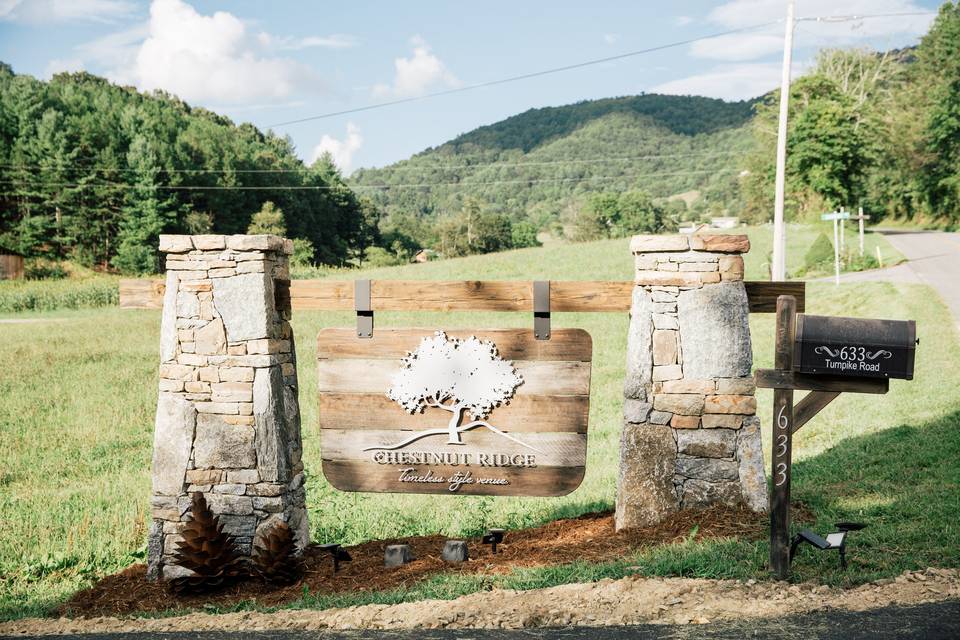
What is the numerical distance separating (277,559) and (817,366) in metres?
4.19

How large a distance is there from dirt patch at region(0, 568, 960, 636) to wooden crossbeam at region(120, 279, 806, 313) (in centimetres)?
223

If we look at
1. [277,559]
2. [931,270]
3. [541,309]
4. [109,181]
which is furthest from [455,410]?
[109,181]

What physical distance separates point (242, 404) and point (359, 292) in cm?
132

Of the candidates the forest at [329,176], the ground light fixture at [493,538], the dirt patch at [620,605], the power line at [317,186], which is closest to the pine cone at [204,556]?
the dirt patch at [620,605]

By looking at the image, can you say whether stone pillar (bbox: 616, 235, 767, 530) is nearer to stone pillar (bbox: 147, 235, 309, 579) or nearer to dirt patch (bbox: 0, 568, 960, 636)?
dirt patch (bbox: 0, 568, 960, 636)

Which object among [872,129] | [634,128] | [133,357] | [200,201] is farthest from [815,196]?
[634,128]

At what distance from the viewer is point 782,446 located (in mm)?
4801

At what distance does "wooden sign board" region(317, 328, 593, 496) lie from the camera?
240 inches

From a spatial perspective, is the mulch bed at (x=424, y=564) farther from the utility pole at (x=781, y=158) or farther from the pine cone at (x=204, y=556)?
the utility pole at (x=781, y=158)

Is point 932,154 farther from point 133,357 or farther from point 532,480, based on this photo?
point 532,480

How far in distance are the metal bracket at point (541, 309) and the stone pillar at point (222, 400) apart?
2153mm

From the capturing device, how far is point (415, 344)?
6.21 meters

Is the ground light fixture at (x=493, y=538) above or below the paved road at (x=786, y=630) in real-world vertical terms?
below

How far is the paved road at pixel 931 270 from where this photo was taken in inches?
857
